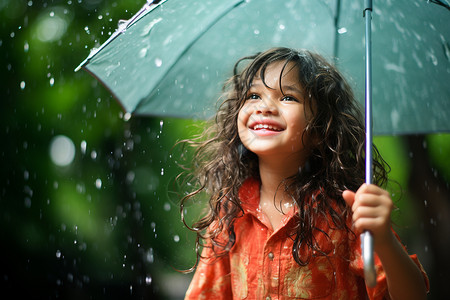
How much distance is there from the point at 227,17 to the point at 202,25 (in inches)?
3.8

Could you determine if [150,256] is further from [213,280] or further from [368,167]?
[368,167]

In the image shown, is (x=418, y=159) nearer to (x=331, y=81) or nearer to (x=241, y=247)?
(x=331, y=81)

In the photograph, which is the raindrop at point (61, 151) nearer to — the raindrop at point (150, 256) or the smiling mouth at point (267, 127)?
the raindrop at point (150, 256)

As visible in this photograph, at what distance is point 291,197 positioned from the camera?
5.35ft

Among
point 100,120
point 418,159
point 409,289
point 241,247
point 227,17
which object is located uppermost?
point 227,17

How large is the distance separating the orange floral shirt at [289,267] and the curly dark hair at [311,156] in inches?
1.3

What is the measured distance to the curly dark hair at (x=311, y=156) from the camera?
1.58 metres

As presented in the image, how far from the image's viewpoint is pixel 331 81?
1.66 metres

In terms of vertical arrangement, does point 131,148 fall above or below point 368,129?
below

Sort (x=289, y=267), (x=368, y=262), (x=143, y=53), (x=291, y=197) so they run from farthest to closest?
(x=143, y=53) → (x=291, y=197) → (x=289, y=267) → (x=368, y=262)

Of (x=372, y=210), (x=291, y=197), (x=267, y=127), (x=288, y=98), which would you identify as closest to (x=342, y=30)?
(x=288, y=98)

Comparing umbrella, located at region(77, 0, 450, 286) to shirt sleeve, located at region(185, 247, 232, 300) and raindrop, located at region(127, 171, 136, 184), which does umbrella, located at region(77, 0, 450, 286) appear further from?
raindrop, located at region(127, 171, 136, 184)

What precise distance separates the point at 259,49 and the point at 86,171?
1.70 m

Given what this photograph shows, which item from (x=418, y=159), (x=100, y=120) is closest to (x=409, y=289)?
(x=418, y=159)
